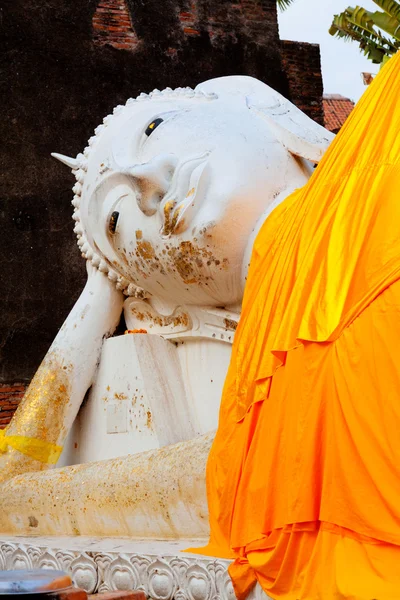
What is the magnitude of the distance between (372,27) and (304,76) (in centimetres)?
173

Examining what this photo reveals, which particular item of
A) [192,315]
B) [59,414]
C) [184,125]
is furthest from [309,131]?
[59,414]

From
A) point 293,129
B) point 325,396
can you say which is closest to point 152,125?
point 293,129

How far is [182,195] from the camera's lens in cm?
374

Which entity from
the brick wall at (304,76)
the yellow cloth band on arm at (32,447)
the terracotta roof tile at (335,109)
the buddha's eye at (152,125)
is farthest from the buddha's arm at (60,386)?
the terracotta roof tile at (335,109)

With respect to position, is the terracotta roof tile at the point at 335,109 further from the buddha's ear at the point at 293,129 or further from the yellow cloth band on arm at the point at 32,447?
the yellow cloth band on arm at the point at 32,447

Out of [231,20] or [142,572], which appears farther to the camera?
[231,20]

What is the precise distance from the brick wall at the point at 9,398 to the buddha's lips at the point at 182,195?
4.73 m

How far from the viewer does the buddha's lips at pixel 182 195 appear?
3.70m

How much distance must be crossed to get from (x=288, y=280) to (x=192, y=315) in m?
1.08

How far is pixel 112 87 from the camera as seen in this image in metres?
8.84

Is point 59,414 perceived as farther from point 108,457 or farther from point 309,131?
point 309,131

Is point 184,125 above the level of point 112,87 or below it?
below

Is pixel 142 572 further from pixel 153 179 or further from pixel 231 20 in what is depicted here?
pixel 231 20

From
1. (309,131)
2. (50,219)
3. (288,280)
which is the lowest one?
(288,280)
